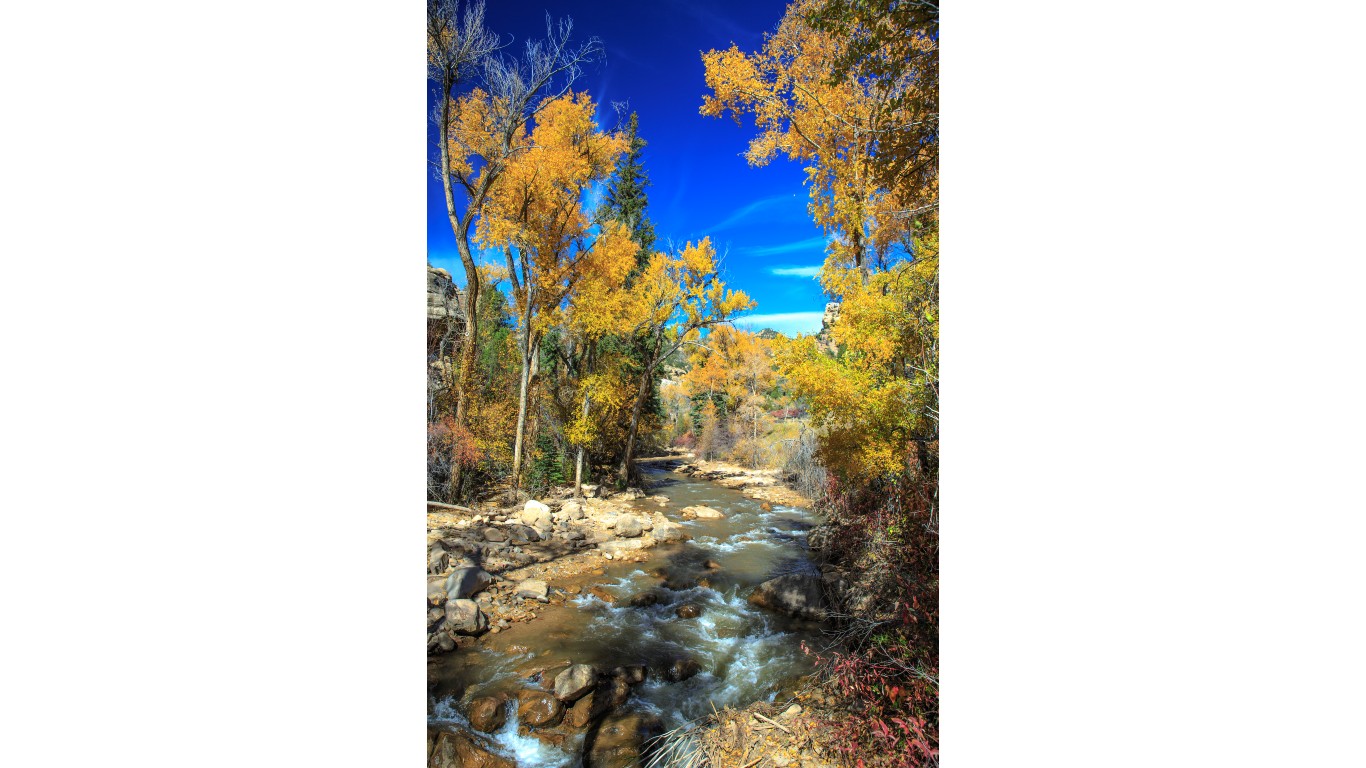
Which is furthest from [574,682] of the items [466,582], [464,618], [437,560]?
[437,560]

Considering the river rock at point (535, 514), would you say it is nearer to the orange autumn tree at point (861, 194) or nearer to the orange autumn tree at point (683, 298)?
the orange autumn tree at point (683, 298)

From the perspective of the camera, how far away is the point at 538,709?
2.88 m

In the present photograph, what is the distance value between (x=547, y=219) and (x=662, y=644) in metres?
5.56

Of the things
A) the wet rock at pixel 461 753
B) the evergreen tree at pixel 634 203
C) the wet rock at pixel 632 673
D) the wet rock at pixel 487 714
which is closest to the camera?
the wet rock at pixel 461 753

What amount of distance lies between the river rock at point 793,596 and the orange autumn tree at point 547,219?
151 inches

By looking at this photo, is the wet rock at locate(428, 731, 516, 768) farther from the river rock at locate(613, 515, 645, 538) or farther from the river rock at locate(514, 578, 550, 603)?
the river rock at locate(613, 515, 645, 538)

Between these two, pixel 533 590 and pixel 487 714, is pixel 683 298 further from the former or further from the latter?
pixel 487 714

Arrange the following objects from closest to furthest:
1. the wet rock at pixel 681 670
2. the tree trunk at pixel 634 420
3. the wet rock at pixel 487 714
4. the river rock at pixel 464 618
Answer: the wet rock at pixel 487 714 → the wet rock at pixel 681 670 → the river rock at pixel 464 618 → the tree trunk at pixel 634 420

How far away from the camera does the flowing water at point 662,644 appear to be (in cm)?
304

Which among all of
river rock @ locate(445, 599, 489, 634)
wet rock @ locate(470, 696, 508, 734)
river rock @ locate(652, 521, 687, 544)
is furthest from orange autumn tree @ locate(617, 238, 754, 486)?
wet rock @ locate(470, 696, 508, 734)

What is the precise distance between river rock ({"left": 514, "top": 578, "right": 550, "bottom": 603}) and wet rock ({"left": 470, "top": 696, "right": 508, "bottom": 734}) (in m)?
1.42

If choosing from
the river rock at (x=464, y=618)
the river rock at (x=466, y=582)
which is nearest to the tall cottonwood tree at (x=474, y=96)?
the river rock at (x=466, y=582)
